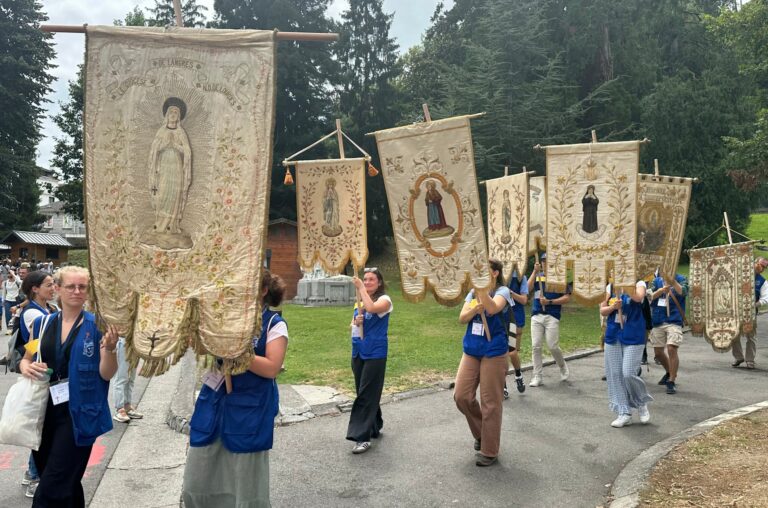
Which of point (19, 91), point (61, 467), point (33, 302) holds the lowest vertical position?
point (61, 467)

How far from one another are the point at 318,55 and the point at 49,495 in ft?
112

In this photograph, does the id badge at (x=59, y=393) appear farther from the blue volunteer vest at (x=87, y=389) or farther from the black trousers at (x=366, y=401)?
the black trousers at (x=366, y=401)

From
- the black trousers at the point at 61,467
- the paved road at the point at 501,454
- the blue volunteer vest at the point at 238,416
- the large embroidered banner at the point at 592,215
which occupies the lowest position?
the paved road at the point at 501,454

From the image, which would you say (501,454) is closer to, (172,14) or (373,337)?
(373,337)

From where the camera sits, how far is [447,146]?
219 inches

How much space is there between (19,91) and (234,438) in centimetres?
4060

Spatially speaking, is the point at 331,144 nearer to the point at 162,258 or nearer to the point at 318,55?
the point at 318,55

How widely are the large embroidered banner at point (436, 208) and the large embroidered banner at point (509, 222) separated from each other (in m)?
1.78

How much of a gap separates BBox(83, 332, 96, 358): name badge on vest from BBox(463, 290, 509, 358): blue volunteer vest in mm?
3519

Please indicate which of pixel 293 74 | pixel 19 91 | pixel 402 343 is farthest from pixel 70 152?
pixel 402 343

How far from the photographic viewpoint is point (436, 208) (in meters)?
5.68

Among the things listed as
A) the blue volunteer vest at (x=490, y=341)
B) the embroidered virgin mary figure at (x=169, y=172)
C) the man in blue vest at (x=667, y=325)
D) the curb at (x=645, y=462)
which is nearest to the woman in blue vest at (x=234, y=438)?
the embroidered virgin mary figure at (x=169, y=172)

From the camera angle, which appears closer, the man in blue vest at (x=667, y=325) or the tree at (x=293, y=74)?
the man in blue vest at (x=667, y=325)

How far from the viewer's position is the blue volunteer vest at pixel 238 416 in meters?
3.60
